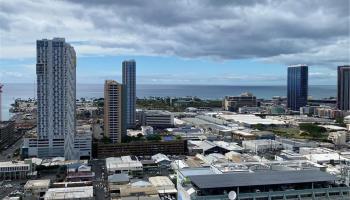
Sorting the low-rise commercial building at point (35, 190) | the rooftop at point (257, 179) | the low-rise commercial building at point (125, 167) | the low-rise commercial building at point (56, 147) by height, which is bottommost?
the low-rise commercial building at point (35, 190)

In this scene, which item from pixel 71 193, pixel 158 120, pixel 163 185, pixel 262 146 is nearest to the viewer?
pixel 71 193

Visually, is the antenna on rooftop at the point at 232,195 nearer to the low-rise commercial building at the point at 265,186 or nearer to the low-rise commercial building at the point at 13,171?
the low-rise commercial building at the point at 265,186

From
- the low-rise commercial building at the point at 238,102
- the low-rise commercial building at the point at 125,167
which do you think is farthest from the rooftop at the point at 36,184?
the low-rise commercial building at the point at 238,102

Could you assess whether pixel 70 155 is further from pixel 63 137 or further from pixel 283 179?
pixel 283 179

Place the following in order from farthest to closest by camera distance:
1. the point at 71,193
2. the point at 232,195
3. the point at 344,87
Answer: the point at 344,87 → the point at 71,193 → the point at 232,195

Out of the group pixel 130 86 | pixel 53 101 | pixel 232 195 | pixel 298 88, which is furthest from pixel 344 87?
pixel 232 195

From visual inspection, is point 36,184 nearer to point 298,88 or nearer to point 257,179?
point 257,179
